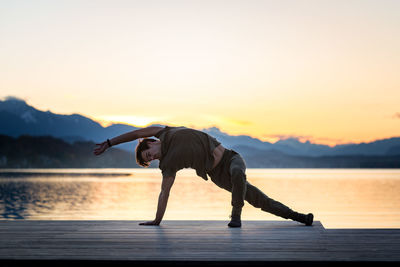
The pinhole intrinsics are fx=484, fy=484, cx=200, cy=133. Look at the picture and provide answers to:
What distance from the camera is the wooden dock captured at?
14.0 ft

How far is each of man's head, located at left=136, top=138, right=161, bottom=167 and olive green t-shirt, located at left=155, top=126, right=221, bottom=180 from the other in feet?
0.26

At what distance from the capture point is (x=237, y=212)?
21.4ft

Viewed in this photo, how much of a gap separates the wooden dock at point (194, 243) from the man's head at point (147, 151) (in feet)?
2.99

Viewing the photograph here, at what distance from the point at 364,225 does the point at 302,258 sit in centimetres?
2188

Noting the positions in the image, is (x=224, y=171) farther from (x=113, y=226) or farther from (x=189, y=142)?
(x=113, y=226)

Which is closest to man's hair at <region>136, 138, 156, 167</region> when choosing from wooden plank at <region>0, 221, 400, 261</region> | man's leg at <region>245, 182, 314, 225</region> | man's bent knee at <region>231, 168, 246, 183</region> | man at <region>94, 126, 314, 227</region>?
man at <region>94, 126, 314, 227</region>

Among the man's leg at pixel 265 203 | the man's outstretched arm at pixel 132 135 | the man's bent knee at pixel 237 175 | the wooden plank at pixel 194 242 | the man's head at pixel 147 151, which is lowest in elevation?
the wooden plank at pixel 194 242

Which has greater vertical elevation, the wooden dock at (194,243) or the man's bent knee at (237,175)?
the man's bent knee at (237,175)

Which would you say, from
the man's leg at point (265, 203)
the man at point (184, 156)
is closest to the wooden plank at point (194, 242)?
the man's leg at point (265, 203)

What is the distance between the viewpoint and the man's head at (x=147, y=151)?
6.39 m

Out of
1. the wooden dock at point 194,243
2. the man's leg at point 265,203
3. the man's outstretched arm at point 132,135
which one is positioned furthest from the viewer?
the man's leg at point 265,203

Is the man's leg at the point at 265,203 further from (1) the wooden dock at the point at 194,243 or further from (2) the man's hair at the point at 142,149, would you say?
(2) the man's hair at the point at 142,149

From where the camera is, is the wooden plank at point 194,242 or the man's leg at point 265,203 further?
the man's leg at point 265,203

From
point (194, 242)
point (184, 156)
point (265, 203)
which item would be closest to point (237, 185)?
point (265, 203)
